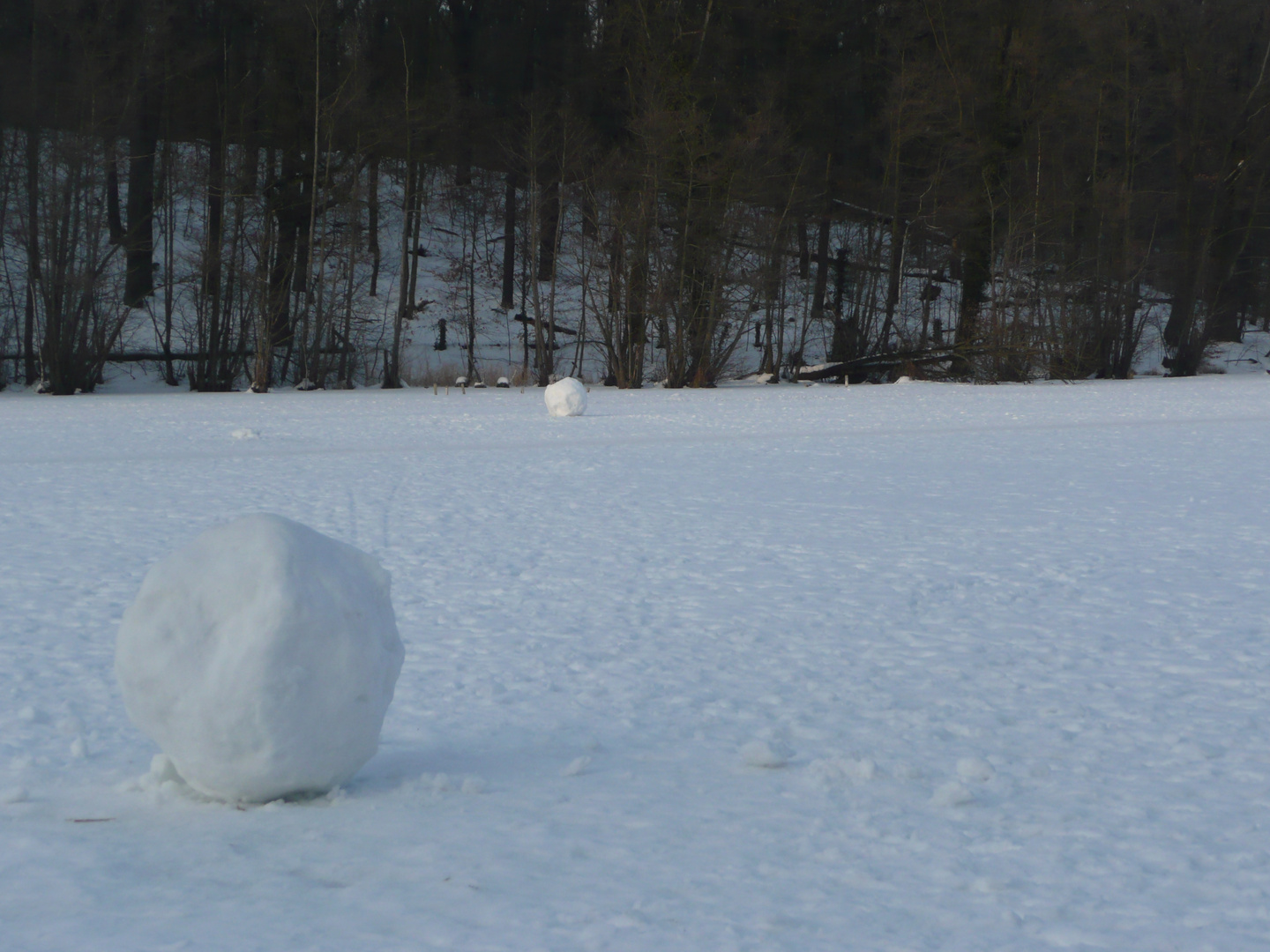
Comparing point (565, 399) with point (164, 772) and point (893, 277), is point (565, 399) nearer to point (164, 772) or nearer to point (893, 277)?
point (164, 772)

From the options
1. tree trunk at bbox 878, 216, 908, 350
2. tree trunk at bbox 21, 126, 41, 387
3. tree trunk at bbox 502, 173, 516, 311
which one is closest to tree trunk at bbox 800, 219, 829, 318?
tree trunk at bbox 878, 216, 908, 350

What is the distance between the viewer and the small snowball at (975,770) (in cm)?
379

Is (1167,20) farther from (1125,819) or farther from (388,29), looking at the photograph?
(1125,819)

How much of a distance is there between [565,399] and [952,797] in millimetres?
15459

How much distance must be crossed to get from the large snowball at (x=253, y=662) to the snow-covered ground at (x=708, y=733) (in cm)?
19

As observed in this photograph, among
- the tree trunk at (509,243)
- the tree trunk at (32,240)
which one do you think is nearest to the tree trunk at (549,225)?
the tree trunk at (509,243)

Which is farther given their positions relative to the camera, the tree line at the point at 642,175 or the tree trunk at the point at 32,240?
the tree line at the point at 642,175

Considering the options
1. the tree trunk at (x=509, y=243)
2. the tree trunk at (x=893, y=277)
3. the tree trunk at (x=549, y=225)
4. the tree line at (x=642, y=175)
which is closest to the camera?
the tree line at (x=642, y=175)

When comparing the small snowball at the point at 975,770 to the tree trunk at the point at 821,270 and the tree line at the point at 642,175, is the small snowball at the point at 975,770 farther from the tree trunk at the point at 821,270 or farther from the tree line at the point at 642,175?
the tree trunk at the point at 821,270

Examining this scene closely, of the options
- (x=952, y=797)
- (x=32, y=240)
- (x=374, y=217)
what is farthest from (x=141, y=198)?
(x=952, y=797)

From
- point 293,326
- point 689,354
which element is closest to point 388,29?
point 293,326

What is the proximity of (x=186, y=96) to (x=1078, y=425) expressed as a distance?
23.2 m

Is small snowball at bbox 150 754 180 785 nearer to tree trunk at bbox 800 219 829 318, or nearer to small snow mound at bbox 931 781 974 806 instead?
small snow mound at bbox 931 781 974 806

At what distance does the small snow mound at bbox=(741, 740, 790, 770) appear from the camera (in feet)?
12.8
